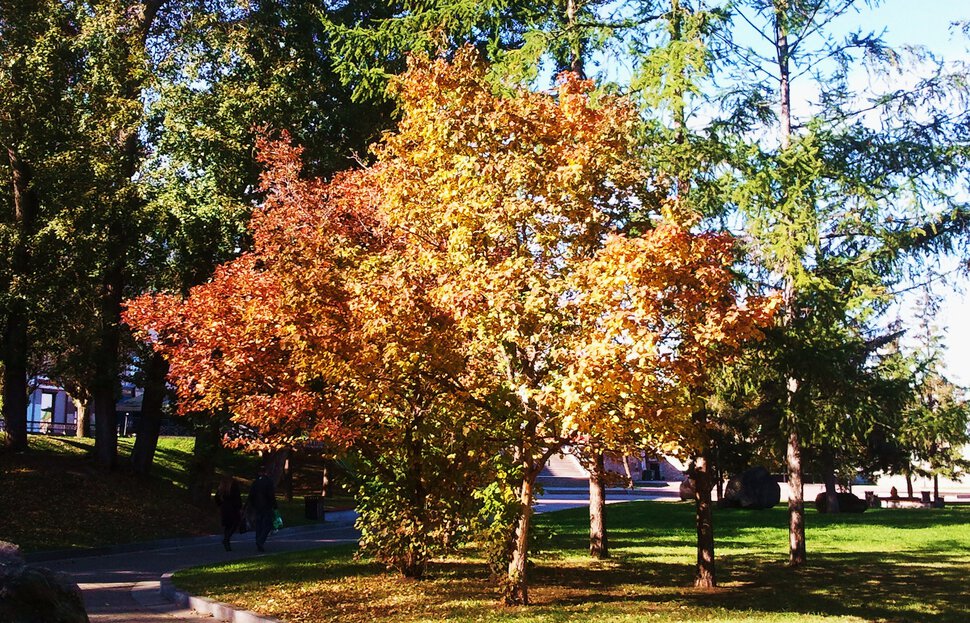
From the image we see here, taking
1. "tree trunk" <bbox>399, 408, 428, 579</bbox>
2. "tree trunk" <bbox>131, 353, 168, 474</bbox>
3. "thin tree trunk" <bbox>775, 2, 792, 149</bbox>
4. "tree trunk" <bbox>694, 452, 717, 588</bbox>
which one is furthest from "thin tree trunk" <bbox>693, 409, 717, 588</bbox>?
"tree trunk" <bbox>131, 353, 168, 474</bbox>

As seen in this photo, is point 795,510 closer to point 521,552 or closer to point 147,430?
point 521,552

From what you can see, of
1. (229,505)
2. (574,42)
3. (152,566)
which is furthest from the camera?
(229,505)

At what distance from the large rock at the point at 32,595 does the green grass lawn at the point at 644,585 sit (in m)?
3.03

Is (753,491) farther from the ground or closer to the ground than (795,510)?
closer to the ground

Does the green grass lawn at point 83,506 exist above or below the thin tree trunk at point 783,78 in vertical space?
below

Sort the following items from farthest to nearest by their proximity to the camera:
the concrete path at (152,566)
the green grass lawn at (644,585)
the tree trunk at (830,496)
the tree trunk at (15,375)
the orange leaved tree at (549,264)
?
the tree trunk at (830,496) < the tree trunk at (15,375) < the concrete path at (152,566) < the green grass lawn at (644,585) < the orange leaved tree at (549,264)

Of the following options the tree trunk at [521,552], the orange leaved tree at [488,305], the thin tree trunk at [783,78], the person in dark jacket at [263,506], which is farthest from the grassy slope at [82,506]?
the thin tree trunk at [783,78]

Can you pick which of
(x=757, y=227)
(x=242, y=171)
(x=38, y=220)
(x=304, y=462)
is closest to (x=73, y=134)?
(x=38, y=220)

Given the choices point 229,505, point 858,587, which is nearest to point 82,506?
point 229,505

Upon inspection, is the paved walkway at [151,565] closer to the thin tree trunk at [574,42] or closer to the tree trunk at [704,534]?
the tree trunk at [704,534]

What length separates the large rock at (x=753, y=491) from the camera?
104 ft

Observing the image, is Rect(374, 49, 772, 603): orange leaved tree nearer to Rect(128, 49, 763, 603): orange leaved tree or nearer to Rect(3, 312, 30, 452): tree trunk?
Rect(128, 49, 763, 603): orange leaved tree

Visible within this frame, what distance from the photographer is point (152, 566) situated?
1628 centimetres

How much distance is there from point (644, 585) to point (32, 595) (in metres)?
8.36
